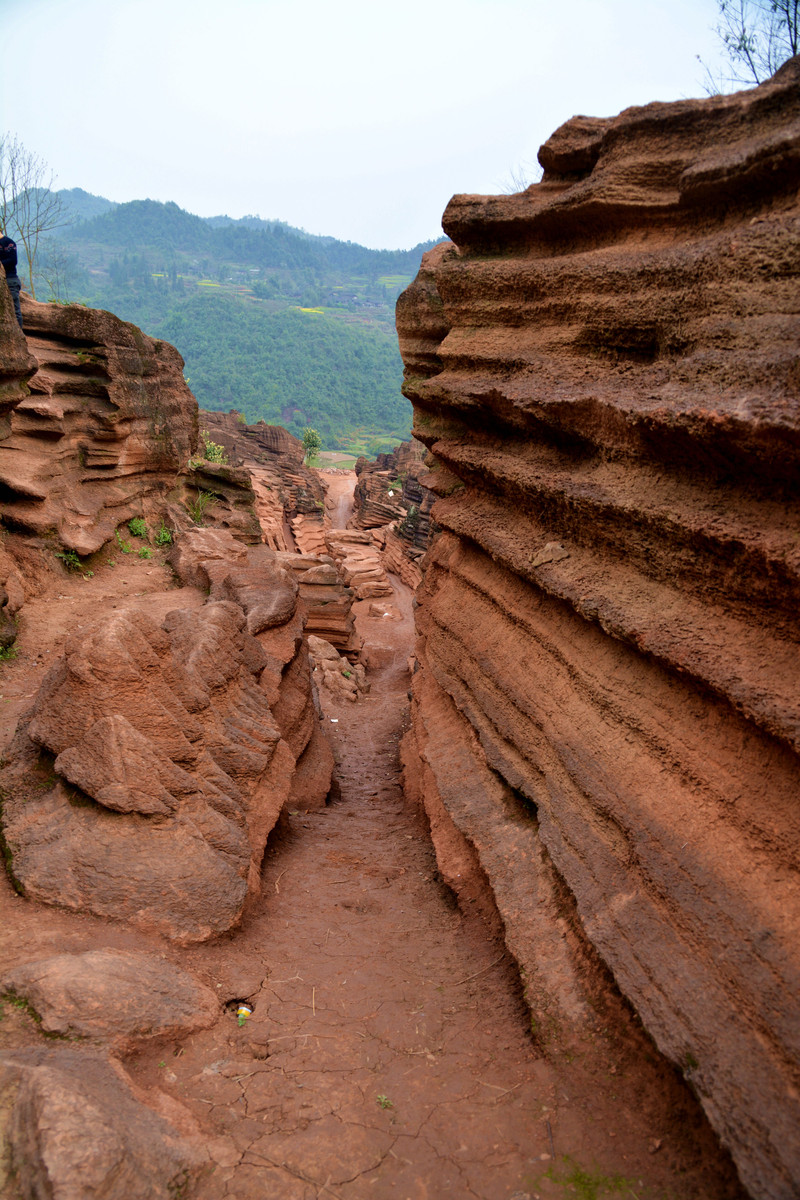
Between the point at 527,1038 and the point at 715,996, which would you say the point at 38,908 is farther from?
the point at 715,996

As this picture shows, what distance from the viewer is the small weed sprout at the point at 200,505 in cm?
1368

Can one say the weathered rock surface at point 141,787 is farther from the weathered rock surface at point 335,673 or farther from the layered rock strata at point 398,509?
the layered rock strata at point 398,509

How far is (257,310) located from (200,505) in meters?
101

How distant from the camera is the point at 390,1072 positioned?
333 cm

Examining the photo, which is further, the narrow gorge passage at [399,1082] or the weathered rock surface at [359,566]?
the weathered rock surface at [359,566]

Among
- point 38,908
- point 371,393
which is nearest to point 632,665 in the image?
point 38,908

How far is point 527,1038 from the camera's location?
3465mm

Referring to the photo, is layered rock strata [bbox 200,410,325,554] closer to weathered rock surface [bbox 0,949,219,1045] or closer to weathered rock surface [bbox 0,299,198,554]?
weathered rock surface [bbox 0,299,198,554]

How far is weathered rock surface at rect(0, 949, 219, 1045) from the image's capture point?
2910 mm

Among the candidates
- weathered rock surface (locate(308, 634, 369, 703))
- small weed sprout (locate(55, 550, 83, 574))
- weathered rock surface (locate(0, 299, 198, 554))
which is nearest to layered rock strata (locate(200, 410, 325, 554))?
weathered rock surface (locate(308, 634, 369, 703))

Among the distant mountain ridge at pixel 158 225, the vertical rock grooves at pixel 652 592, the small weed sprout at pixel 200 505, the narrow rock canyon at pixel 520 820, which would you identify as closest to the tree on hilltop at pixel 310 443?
the small weed sprout at pixel 200 505

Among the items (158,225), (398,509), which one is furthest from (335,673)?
(158,225)

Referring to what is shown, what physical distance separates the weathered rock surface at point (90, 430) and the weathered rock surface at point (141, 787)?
5236 millimetres

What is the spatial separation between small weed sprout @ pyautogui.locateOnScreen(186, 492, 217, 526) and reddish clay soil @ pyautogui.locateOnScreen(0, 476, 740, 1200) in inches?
354
